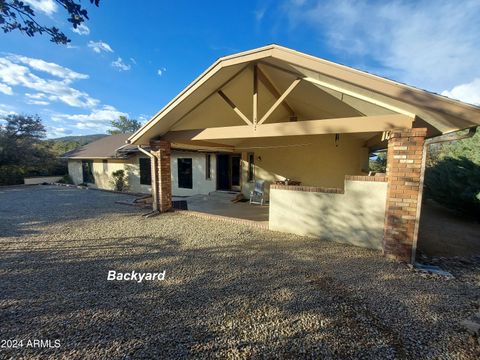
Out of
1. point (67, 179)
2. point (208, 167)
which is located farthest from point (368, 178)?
point (67, 179)

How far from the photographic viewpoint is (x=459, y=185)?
8.45m

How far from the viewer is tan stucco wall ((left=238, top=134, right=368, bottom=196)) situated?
9039mm

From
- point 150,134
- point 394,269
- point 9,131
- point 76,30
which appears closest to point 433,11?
point 394,269

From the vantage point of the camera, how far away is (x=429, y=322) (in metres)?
2.45

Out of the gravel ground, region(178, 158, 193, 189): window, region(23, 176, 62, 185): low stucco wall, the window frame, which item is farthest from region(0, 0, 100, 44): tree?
region(23, 176, 62, 185): low stucco wall

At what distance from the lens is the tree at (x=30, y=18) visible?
2.64 m

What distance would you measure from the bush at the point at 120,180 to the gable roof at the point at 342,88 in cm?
1081

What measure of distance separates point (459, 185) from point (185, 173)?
13.0 metres

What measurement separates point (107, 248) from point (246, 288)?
10.8ft

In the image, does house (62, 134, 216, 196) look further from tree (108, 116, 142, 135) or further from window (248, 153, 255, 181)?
tree (108, 116, 142, 135)

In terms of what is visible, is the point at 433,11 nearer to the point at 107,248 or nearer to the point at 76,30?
the point at 76,30

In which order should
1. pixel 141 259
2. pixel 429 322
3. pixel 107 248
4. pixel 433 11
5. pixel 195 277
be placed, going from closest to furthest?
pixel 429 322
pixel 195 277
pixel 141 259
pixel 107 248
pixel 433 11

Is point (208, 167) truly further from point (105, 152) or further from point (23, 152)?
point (23, 152)

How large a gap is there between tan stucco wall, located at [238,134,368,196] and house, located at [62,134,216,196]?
124 inches
